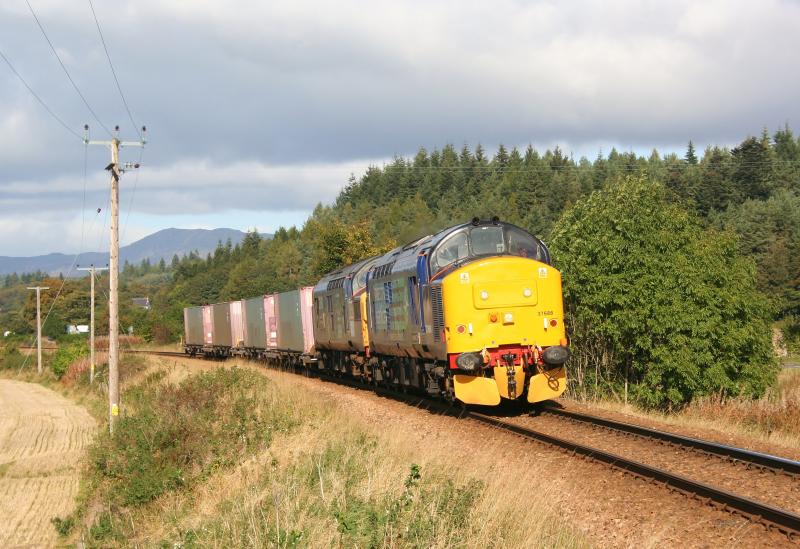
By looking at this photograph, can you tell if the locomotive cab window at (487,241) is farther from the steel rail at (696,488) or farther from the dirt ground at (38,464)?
the dirt ground at (38,464)

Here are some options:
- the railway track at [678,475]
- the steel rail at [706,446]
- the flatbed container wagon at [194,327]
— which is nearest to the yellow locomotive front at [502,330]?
the railway track at [678,475]

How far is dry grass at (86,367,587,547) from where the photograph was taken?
872cm

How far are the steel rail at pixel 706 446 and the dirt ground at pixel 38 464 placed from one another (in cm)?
1124

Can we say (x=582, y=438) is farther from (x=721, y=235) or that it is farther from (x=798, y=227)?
(x=798, y=227)

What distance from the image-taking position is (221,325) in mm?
52000

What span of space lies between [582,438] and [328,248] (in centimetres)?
5149

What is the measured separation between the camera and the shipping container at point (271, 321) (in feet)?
132

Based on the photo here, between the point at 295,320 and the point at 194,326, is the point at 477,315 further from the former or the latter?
the point at 194,326

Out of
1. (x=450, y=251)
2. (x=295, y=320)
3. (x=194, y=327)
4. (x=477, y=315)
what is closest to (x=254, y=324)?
(x=295, y=320)

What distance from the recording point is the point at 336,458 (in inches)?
502

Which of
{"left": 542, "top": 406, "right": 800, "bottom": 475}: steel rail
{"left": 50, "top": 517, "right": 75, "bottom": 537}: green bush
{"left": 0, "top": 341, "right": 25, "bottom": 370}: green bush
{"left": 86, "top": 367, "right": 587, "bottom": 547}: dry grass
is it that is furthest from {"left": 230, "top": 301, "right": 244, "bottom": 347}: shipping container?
{"left": 0, "top": 341, "right": 25, "bottom": 370}: green bush

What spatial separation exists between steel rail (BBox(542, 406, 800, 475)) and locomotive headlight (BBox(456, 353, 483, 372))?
2.16 meters

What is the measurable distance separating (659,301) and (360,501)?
16.2 m

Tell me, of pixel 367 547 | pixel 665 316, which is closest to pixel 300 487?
pixel 367 547
